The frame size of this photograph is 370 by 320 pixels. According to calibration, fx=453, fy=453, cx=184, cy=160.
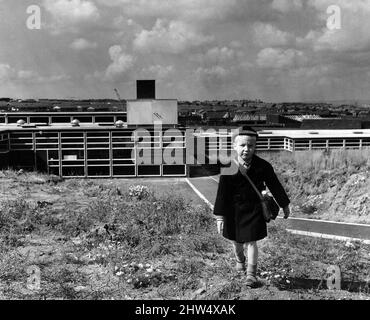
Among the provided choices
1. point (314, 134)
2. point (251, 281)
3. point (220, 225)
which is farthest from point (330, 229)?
point (314, 134)

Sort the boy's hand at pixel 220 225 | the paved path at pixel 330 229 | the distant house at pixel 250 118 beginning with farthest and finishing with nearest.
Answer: the distant house at pixel 250 118 < the paved path at pixel 330 229 < the boy's hand at pixel 220 225

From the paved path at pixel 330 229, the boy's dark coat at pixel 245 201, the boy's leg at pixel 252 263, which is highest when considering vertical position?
the boy's dark coat at pixel 245 201

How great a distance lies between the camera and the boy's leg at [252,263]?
5.87 meters

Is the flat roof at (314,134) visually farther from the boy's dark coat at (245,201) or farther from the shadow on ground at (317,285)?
the boy's dark coat at (245,201)

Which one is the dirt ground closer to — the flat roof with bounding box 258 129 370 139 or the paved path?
the paved path

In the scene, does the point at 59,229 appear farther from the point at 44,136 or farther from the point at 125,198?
the point at 44,136

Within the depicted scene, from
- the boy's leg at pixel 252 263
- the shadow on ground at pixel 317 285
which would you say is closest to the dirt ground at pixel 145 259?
the shadow on ground at pixel 317 285

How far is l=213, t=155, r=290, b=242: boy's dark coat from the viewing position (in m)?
5.79

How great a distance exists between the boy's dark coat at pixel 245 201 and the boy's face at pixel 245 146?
6.3 inches

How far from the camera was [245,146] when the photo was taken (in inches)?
224

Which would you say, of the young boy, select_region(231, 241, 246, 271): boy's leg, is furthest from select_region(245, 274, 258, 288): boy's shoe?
select_region(231, 241, 246, 271): boy's leg

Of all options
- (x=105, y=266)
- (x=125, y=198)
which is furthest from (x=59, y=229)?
(x=125, y=198)

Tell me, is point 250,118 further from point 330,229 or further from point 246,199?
A: point 246,199
